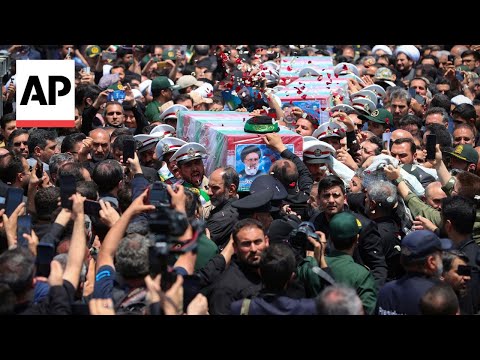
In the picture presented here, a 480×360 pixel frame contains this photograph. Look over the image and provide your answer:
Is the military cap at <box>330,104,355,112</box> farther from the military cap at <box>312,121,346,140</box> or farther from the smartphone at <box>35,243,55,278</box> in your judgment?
the smartphone at <box>35,243,55,278</box>

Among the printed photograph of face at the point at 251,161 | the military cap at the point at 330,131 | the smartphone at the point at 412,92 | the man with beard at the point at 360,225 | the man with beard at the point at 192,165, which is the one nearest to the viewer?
the man with beard at the point at 360,225

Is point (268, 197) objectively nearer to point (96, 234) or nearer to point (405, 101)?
point (96, 234)

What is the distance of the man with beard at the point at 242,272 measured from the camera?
639cm

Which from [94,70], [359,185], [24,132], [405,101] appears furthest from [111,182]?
[94,70]

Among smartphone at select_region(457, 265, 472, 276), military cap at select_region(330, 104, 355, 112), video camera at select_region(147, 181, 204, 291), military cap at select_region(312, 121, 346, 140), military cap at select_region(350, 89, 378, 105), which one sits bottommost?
military cap at select_region(350, 89, 378, 105)

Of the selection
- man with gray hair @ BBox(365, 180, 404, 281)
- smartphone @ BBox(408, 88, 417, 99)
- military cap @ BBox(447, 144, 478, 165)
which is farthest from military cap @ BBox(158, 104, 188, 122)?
man with gray hair @ BBox(365, 180, 404, 281)

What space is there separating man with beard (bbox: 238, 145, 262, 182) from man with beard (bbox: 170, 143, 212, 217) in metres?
0.41

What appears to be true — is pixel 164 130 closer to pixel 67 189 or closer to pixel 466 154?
pixel 466 154

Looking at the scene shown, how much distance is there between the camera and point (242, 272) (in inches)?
260

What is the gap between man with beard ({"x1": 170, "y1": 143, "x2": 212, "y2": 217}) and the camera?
29.8ft

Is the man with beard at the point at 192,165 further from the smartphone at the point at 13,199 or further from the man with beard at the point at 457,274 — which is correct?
the man with beard at the point at 457,274

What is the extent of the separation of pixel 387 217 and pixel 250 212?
3.84 feet

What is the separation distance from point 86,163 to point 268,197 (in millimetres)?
2829

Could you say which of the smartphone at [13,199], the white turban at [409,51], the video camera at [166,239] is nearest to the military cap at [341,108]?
the smartphone at [13,199]
